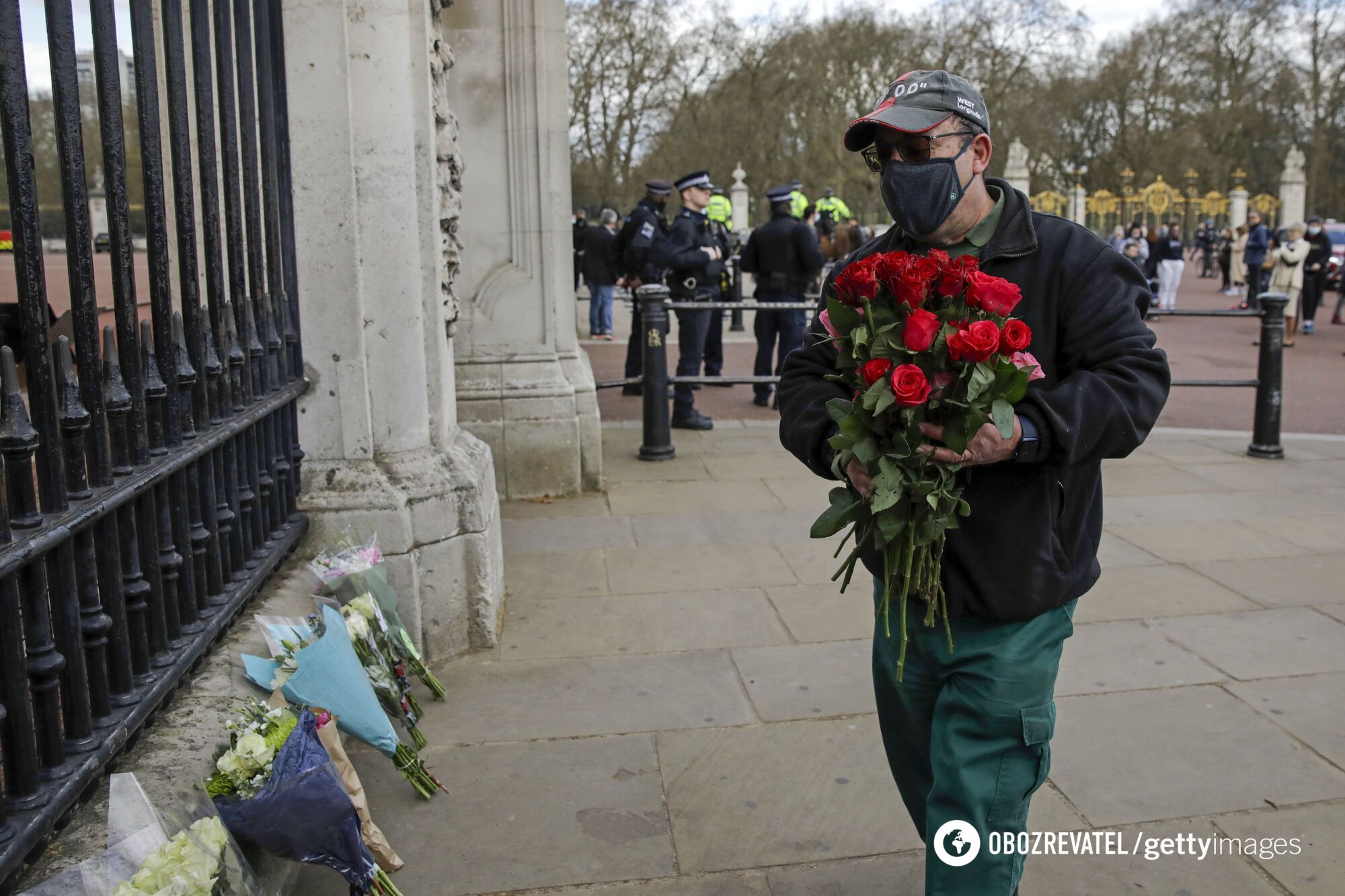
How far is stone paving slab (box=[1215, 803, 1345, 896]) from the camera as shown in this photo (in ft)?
9.63

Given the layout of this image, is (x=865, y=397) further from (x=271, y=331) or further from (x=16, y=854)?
(x=271, y=331)

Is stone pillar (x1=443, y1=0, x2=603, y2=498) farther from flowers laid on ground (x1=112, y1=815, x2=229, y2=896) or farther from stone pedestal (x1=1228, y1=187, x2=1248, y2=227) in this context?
stone pedestal (x1=1228, y1=187, x2=1248, y2=227)

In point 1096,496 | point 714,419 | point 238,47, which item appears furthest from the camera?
point 714,419

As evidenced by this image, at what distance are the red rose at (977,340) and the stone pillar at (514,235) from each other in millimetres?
4940

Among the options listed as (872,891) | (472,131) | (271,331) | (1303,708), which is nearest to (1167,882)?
(872,891)

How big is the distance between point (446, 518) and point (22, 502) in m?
2.19

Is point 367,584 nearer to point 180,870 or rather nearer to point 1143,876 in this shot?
point 180,870

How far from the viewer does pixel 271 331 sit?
12.6ft

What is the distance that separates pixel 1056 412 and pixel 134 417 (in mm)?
1975

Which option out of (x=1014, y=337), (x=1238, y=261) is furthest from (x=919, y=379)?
(x=1238, y=261)

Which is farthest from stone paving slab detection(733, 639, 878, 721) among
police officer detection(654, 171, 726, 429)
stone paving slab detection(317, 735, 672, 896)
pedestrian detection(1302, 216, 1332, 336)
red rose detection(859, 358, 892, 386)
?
pedestrian detection(1302, 216, 1332, 336)

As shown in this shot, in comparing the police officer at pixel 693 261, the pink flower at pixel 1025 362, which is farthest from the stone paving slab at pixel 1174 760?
the police officer at pixel 693 261

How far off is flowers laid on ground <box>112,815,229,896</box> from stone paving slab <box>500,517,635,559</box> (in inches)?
147

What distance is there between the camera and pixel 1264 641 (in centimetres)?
462
